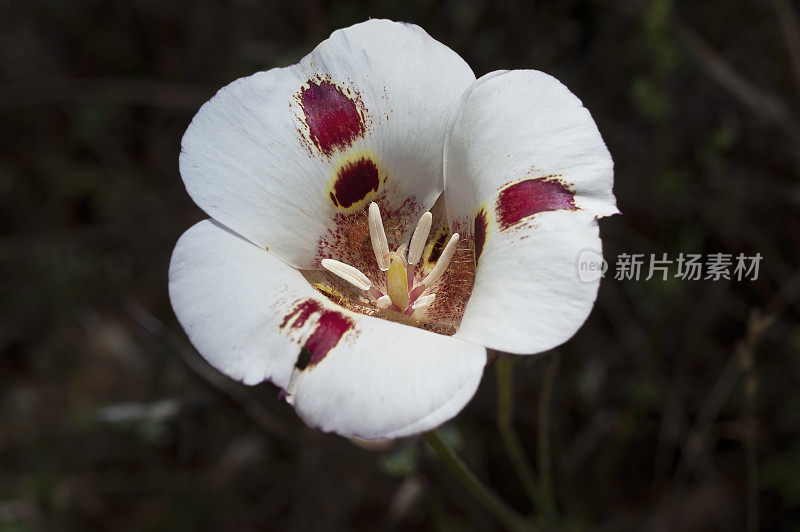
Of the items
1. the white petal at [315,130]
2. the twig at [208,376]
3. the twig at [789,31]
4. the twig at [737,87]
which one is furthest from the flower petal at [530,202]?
the twig at [789,31]

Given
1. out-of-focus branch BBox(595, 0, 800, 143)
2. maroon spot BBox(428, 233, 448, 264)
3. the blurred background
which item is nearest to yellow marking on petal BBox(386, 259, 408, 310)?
maroon spot BBox(428, 233, 448, 264)

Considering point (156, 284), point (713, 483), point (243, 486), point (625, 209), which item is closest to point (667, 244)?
point (625, 209)

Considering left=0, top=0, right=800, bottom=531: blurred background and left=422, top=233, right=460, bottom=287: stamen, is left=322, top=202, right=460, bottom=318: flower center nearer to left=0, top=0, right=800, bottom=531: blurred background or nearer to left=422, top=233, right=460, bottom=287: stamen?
left=422, top=233, right=460, bottom=287: stamen

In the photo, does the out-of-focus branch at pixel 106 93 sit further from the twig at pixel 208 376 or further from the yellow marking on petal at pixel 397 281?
the yellow marking on petal at pixel 397 281

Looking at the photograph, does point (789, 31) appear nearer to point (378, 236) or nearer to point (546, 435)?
point (546, 435)

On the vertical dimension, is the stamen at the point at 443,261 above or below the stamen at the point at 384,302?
above

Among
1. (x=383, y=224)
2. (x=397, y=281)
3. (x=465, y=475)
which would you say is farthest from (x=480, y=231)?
(x=465, y=475)
